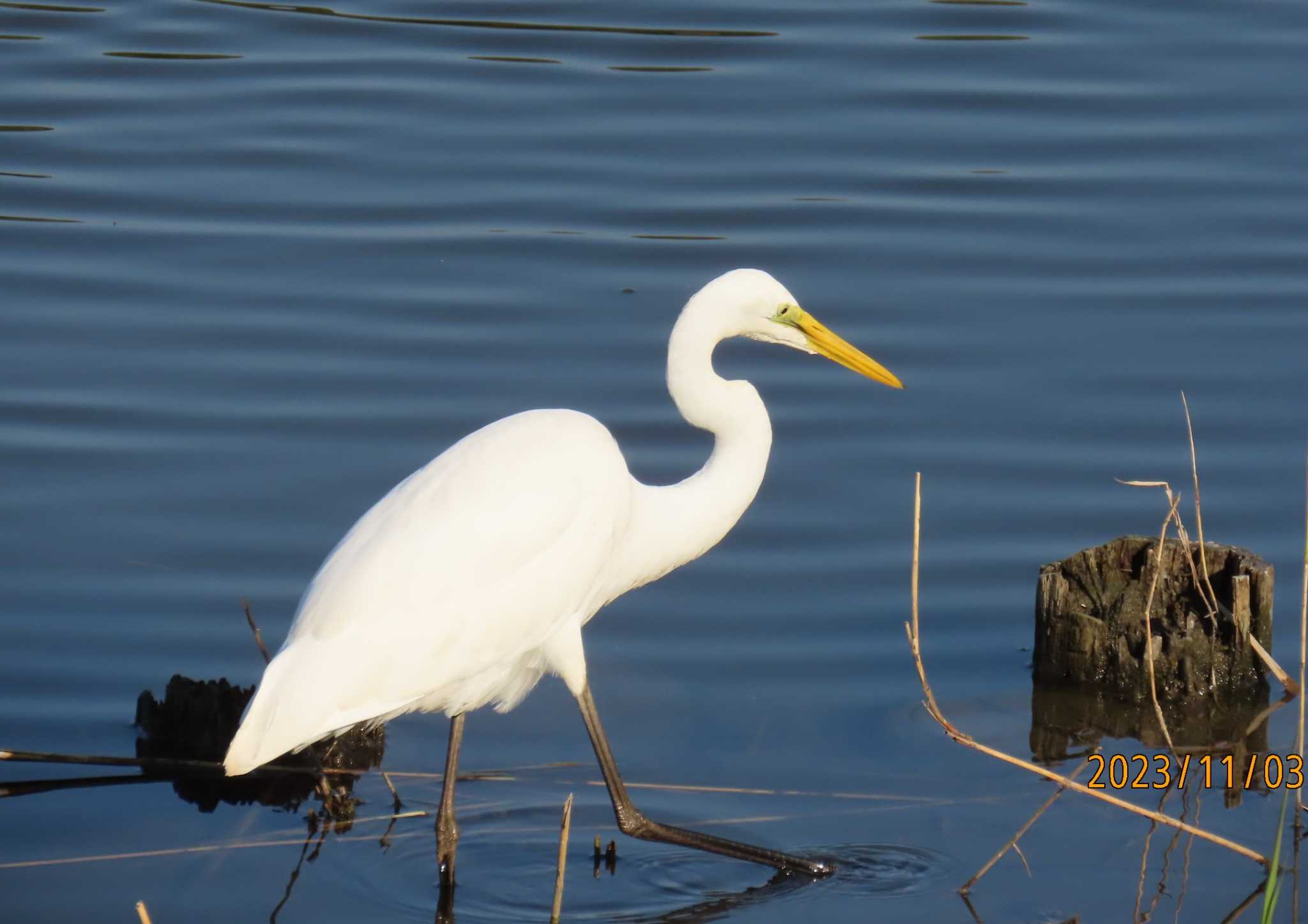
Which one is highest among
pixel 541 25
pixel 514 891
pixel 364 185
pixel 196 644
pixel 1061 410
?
pixel 541 25

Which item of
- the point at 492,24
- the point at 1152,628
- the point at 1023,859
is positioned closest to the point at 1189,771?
the point at 1152,628

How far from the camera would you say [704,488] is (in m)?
5.49

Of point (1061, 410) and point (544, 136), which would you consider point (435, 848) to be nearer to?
point (1061, 410)

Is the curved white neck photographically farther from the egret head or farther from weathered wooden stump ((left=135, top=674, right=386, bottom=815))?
weathered wooden stump ((left=135, top=674, right=386, bottom=815))

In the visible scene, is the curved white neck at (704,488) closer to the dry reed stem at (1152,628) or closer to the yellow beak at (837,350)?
the yellow beak at (837,350)

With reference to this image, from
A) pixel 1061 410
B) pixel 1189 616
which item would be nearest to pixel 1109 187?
pixel 1061 410

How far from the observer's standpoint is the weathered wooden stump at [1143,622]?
18.5 ft

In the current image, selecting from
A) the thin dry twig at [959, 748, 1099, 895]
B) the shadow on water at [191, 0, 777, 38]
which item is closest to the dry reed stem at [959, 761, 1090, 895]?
the thin dry twig at [959, 748, 1099, 895]

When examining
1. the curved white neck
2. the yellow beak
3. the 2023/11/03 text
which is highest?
the yellow beak

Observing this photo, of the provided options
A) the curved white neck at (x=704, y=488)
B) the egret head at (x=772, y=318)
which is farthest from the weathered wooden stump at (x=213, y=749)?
the egret head at (x=772, y=318)

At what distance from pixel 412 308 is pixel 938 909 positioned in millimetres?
4624

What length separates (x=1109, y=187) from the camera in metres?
9.71

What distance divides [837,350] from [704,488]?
575mm

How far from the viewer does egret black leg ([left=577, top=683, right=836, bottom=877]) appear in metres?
5.06
